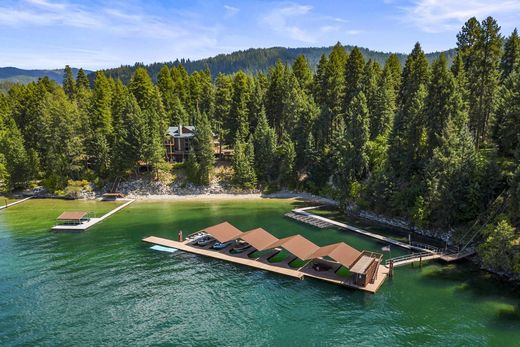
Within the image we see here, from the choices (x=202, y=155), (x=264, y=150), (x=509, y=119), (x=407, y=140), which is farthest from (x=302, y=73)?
(x=509, y=119)

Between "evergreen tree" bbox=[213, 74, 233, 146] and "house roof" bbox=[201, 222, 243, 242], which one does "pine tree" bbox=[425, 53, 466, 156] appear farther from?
"evergreen tree" bbox=[213, 74, 233, 146]

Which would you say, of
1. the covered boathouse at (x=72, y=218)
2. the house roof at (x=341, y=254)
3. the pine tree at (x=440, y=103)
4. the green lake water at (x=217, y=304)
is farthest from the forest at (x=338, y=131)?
the covered boathouse at (x=72, y=218)

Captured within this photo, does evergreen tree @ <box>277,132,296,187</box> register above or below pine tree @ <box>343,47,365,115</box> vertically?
below

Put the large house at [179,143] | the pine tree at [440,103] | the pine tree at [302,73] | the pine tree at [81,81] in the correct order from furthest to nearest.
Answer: the pine tree at [81,81], the pine tree at [302,73], the large house at [179,143], the pine tree at [440,103]

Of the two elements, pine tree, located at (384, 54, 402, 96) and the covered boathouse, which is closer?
the covered boathouse

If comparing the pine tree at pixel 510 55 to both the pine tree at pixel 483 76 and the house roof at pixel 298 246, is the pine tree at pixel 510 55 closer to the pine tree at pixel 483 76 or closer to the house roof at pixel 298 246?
the pine tree at pixel 483 76

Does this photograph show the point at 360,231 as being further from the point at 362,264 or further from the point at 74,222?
the point at 74,222

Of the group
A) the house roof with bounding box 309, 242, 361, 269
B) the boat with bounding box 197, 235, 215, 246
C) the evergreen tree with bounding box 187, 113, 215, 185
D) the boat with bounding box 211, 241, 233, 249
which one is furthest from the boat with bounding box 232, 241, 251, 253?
the evergreen tree with bounding box 187, 113, 215, 185
